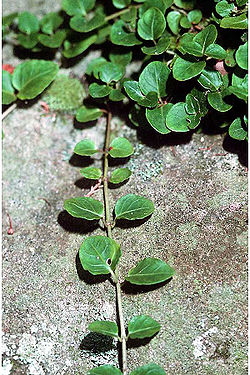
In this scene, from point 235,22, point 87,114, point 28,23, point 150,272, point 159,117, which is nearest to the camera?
point 150,272

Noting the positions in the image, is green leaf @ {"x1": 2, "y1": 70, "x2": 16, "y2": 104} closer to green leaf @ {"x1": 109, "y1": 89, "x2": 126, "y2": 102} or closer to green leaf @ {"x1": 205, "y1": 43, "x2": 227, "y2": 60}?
green leaf @ {"x1": 109, "y1": 89, "x2": 126, "y2": 102}

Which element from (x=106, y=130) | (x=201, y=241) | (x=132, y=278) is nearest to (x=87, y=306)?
(x=132, y=278)

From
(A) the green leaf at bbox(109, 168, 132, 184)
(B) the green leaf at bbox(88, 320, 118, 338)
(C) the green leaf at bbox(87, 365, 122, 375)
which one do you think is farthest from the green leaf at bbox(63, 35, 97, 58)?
(C) the green leaf at bbox(87, 365, 122, 375)

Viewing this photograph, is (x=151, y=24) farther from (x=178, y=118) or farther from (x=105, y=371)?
(x=105, y=371)

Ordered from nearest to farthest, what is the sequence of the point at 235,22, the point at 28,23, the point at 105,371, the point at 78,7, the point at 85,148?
1. the point at 105,371
2. the point at 235,22
3. the point at 85,148
4. the point at 78,7
5. the point at 28,23

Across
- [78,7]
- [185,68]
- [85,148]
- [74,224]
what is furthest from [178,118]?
[78,7]

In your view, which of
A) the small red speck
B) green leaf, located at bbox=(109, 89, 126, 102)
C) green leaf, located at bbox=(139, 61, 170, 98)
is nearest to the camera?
green leaf, located at bbox=(139, 61, 170, 98)

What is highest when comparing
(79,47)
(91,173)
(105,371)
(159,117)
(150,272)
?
(79,47)
